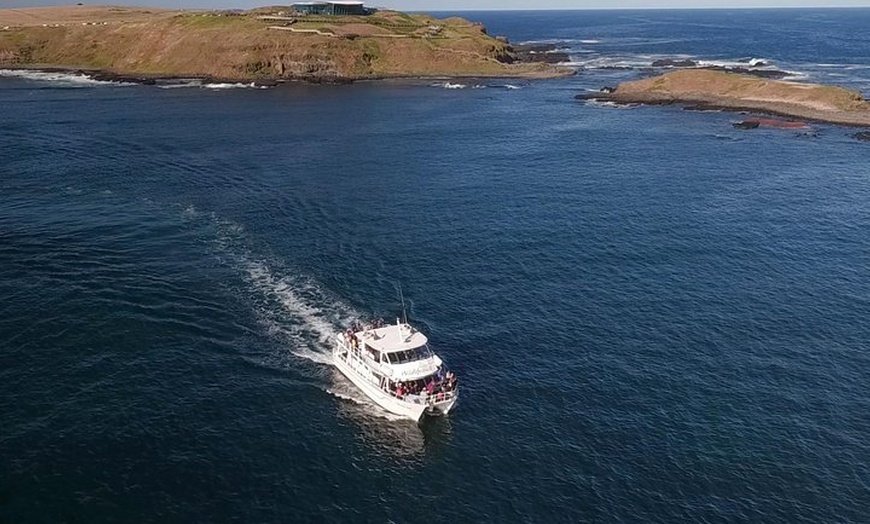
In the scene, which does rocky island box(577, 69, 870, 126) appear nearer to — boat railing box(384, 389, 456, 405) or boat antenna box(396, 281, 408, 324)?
boat antenna box(396, 281, 408, 324)

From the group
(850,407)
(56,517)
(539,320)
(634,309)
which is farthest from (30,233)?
(850,407)

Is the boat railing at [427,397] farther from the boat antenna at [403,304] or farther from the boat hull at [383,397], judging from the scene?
the boat antenna at [403,304]

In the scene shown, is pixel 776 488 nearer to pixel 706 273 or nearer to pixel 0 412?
pixel 706 273

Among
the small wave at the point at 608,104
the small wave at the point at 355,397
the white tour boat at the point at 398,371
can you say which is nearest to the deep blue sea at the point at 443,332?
the small wave at the point at 355,397

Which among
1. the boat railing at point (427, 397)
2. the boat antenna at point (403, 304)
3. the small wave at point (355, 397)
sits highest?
the boat antenna at point (403, 304)

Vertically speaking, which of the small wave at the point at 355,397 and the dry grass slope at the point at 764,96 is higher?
the dry grass slope at the point at 764,96

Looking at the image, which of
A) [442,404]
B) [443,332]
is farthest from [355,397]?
[443,332]

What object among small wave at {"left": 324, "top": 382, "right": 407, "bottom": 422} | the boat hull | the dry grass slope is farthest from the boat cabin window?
the dry grass slope
